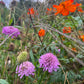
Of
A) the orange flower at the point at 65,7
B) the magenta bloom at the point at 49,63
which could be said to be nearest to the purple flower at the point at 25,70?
the magenta bloom at the point at 49,63

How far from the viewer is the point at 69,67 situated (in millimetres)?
700

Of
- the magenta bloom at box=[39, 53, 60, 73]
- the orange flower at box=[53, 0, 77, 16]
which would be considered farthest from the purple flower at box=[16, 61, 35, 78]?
the orange flower at box=[53, 0, 77, 16]

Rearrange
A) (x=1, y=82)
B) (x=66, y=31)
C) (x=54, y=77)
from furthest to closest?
(x=66, y=31) < (x=54, y=77) < (x=1, y=82)

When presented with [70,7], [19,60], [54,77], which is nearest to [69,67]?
[54,77]

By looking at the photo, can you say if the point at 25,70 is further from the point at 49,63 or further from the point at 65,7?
the point at 65,7

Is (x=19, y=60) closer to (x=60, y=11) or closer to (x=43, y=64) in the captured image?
(x=43, y=64)

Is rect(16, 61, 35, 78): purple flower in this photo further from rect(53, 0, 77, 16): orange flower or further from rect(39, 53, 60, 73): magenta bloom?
rect(53, 0, 77, 16): orange flower

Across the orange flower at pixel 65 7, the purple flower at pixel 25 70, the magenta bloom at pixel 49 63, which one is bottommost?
the purple flower at pixel 25 70

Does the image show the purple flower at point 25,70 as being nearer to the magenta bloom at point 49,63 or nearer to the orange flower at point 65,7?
the magenta bloom at point 49,63

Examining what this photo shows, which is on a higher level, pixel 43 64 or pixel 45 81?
pixel 43 64

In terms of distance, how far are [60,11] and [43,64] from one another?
1.65 feet

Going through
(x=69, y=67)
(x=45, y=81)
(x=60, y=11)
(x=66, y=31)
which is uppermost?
(x=60, y=11)

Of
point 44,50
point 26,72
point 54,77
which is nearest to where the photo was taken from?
point 26,72

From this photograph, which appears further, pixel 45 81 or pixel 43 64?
pixel 45 81
